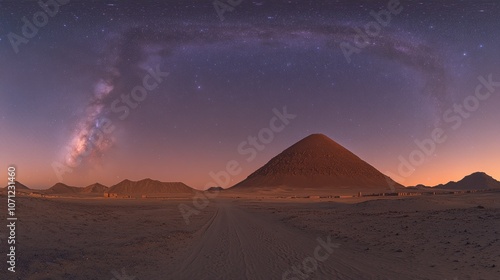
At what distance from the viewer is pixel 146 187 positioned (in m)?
174

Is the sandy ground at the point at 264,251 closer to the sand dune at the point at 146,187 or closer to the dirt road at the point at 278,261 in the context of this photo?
the dirt road at the point at 278,261

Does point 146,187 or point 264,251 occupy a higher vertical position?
point 146,187

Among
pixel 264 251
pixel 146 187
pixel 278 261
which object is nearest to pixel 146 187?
pixel 146 187

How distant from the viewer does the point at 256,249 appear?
14883 millimetres

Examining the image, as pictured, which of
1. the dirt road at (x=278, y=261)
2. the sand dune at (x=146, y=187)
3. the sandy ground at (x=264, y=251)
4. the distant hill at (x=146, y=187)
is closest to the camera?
the dirt road at (x=278, y=261)

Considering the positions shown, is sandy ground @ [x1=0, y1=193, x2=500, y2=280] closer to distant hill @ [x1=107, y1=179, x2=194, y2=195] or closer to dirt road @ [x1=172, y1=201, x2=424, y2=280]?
dirt road @ [x1=172, y1=201, x2=424, y2=280]

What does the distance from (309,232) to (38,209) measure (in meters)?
17.8

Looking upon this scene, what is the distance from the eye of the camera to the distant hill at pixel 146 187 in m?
163

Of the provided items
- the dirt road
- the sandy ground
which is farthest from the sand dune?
the dirt road

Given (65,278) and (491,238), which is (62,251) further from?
(491,238)

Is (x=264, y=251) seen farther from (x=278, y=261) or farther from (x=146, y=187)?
(x=146, y=187)

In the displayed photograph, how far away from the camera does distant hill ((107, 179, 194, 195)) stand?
16275 cm

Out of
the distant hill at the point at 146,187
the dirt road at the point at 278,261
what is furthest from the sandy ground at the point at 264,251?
the distant hill at the point at 146,187

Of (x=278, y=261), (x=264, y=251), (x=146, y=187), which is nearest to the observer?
(x=278, y=261)
